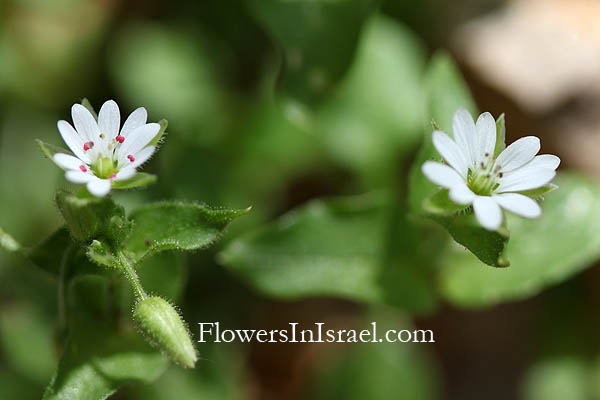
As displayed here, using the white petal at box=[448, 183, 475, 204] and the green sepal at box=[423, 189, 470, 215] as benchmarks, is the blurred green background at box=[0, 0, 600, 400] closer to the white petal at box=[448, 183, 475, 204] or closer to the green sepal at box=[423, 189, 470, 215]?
the green sepal at box=[423, 189, 470, 215]

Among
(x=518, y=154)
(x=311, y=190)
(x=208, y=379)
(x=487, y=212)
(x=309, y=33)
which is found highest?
(x=309, y=33)

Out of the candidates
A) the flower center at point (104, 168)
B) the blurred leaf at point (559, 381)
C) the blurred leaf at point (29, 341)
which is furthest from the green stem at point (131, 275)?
the blurred leaf at point (559, 381)

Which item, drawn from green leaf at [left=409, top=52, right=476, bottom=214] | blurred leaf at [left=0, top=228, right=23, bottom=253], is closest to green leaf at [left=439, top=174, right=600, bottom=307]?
green leaf at [left=409, top=52, right=476, bottom=214]

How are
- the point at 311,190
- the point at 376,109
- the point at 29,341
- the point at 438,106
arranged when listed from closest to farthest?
the point at 438,106 < the point at 29,341 < the point at 376,109 < the point at 311,190

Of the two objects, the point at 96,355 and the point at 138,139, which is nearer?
the point at 138,139

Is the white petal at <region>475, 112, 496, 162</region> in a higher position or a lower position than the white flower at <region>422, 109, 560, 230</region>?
Result: higher

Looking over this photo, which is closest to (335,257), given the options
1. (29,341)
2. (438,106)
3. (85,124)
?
(438,106)

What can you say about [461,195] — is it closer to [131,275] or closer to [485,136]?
[485,136]
